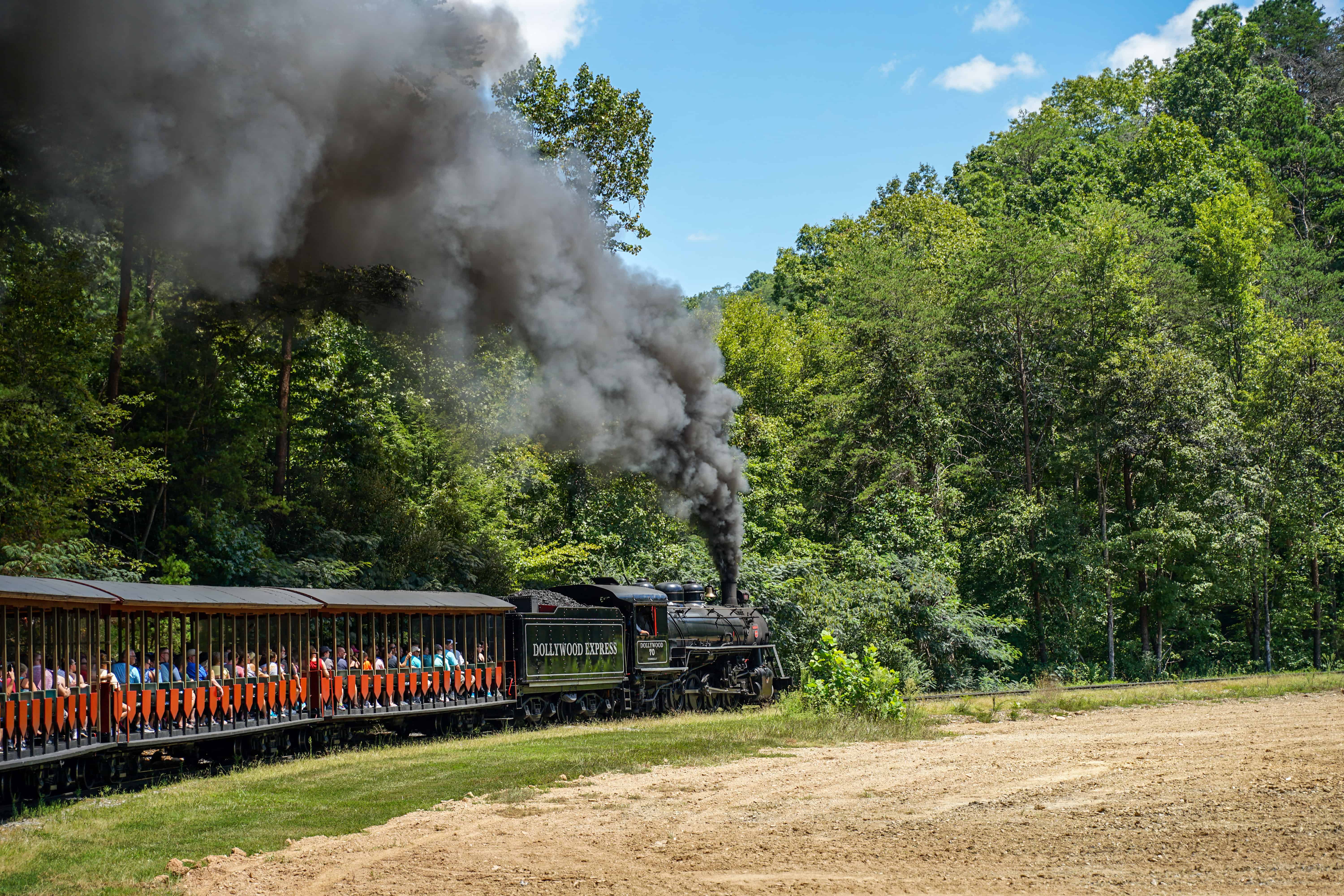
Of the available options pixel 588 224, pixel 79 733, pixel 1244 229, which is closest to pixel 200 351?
pixel 588 224

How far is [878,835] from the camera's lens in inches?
411

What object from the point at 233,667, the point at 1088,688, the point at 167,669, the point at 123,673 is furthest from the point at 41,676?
the point at 1088,688

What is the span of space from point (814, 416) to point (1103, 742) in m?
28.5

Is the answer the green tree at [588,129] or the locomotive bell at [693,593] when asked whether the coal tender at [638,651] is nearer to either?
the locomotive bell at [693,593]

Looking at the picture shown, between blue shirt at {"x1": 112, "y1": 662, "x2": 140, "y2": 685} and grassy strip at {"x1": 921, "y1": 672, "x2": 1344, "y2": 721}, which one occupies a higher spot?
blue shirt at {"x1": 112, "y1": 662, "x2": 140, "y2": 685}

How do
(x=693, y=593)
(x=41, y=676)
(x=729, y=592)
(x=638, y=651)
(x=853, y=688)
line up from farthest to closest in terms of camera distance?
(x=729, y=592)
(x=693, y=593)
(x=638, y=651)
(x=853, y=688)
(x=41, y=676)

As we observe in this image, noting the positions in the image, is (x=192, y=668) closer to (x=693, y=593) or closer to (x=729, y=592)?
(x=693, y=593)

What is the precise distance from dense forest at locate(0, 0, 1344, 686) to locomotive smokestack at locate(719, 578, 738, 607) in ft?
11.3

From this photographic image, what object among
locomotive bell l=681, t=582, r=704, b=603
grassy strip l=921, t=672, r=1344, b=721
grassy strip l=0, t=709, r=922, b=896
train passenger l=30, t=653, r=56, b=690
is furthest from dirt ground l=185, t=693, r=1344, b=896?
locomotive bell l=681, t=582, r=704, b=603

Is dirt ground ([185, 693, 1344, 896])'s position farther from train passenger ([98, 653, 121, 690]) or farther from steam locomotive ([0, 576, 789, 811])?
train passenger ([98, 653, 121, 690])

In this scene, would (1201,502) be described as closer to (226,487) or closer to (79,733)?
(226,487)

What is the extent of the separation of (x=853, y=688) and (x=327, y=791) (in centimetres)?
1026

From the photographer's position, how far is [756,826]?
36.1ft

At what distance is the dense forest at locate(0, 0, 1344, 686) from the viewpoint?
75.8ft
